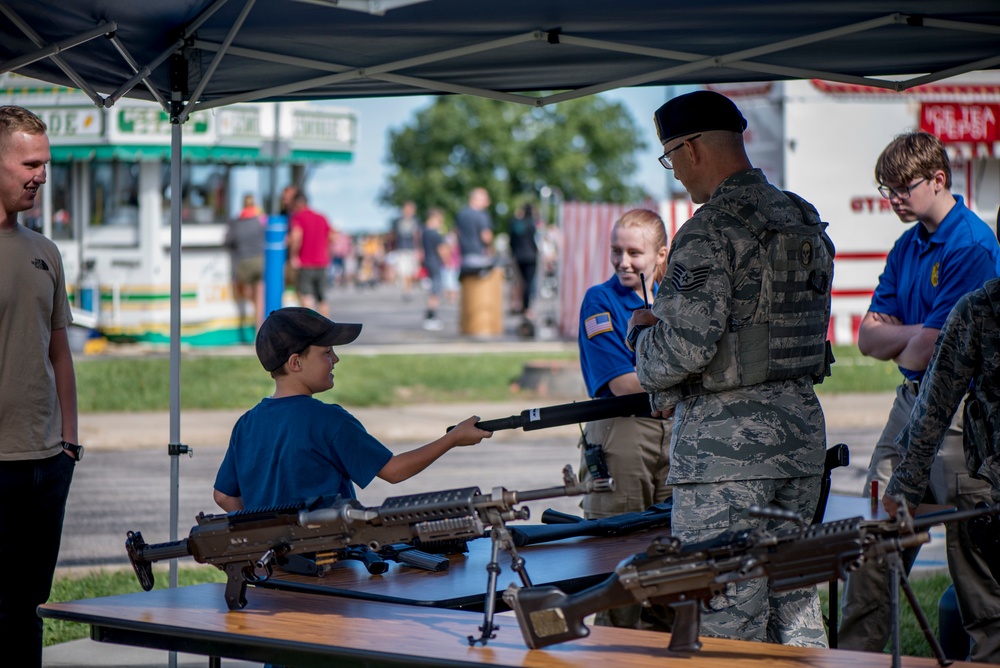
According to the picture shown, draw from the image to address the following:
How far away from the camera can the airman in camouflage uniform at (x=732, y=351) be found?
3463 millimetres

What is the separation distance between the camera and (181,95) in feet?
17.2

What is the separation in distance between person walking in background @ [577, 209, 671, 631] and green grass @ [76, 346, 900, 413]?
8759 mm

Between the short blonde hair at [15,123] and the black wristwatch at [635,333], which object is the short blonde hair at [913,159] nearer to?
the black wristwatch at [635,333]

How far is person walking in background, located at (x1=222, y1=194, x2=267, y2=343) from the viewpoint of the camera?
1833cm

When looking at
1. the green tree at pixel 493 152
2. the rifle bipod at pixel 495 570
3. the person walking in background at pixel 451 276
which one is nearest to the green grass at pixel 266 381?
the rifle bipod at pixel 495 570

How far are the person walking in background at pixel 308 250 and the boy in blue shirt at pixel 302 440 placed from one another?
50.1 feet

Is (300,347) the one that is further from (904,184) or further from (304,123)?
(304,123)

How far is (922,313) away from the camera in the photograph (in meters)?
5.10

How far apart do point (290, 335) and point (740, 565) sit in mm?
1853

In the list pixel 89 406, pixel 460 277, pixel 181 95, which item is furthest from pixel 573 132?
pixel 181 95

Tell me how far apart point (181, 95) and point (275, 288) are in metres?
12.6

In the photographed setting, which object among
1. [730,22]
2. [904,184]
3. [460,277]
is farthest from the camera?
[460,277]

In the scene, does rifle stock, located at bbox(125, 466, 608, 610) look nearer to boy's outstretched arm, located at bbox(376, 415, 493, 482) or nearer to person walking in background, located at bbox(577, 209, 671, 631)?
boy's outstretched arm, located at bbox(376, 415, 493, 482)

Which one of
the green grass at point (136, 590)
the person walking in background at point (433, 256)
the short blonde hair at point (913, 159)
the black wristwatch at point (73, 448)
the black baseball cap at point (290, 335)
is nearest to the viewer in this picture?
the black baseball cap at point (290, 335)
